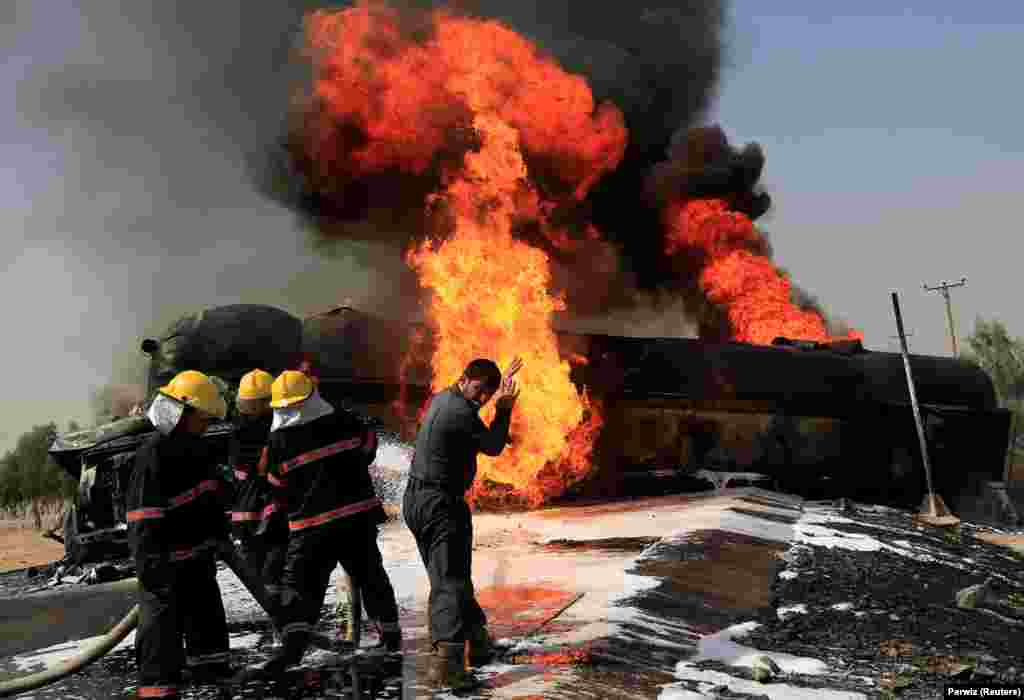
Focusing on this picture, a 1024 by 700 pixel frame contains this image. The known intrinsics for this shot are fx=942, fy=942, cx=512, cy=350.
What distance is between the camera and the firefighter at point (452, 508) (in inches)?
213

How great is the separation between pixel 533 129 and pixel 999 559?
1623cm

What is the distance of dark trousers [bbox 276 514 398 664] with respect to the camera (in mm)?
5477

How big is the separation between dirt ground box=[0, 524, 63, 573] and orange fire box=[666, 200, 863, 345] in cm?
1757

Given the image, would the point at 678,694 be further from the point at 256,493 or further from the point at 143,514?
the point at 256,493

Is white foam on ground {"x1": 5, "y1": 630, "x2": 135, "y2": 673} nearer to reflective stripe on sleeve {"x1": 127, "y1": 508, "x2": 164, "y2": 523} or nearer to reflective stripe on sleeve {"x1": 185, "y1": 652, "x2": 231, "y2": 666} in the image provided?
reflective stripe on sleeve {"x1": 185, "y1": 652, "x2": 231, "y2": 666}

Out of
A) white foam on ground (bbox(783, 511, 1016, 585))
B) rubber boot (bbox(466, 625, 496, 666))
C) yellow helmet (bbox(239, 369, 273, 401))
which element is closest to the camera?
rubber boot (bbox(466, 625, 496, 666))

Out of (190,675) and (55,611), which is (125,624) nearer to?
(190,675)

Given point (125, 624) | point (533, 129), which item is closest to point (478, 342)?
point (125, 624)

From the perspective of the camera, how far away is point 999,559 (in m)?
12.0

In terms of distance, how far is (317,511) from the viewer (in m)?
5.57

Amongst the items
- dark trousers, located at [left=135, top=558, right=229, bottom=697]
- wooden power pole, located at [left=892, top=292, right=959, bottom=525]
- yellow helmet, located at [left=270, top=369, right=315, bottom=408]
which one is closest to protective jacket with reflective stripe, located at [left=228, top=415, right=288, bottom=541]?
yellow helmet, located at [left=270, top=369, right=315, bottom=408]

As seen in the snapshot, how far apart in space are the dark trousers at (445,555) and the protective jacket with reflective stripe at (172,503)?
1.16 m

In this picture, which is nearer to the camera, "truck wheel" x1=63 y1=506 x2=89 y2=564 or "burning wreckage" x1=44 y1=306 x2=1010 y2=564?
"truck wheel" x1=63 y1=506 x2=89 y2=564

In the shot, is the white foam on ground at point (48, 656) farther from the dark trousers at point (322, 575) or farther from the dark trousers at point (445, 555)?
the dark trousers at point (445, 555)
